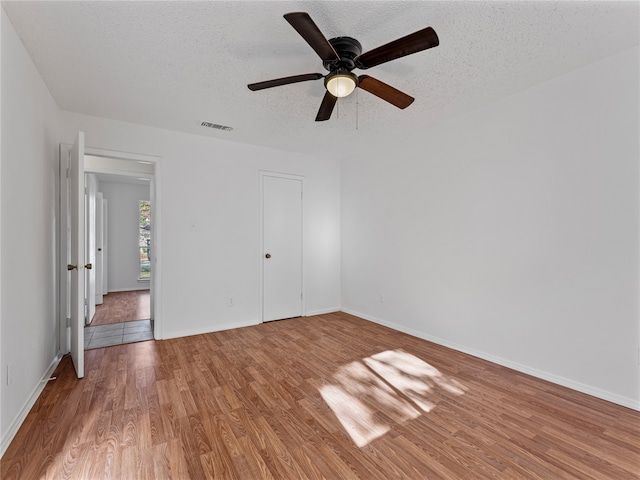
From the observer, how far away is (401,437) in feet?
6.19

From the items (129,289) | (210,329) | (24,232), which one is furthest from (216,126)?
(129,289)


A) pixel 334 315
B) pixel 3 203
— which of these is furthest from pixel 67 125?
pixel 334 315

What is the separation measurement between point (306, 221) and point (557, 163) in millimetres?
3237

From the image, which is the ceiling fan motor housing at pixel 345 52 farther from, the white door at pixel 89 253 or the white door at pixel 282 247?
the white door at pixel 89 253

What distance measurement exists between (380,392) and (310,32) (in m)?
2.51

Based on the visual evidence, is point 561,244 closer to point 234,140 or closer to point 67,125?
point 234,140

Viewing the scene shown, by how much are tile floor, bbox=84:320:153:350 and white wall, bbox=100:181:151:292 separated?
11.0 feet

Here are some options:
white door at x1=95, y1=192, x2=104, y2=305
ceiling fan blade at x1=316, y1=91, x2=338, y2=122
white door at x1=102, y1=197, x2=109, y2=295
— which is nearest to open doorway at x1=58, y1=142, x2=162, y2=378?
white door at x1=95, y1=192, x2=104, y2=305

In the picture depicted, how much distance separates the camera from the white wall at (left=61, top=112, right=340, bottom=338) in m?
3.69

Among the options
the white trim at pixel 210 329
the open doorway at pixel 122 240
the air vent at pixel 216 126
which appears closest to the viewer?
the air vent at pixel 216 126

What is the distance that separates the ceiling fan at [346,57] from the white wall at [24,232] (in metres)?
1.56

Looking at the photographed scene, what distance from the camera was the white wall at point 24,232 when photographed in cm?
184

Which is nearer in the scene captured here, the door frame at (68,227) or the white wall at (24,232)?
the white wall at (24,232)

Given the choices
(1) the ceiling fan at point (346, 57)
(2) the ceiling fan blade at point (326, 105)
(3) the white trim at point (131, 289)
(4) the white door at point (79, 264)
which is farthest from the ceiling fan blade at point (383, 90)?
(3) the white trim at point (131, 289)
